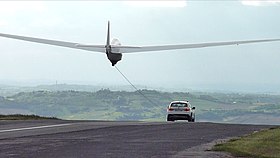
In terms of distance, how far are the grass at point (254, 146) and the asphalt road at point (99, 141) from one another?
127 centimetres

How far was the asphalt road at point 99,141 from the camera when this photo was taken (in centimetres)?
2161

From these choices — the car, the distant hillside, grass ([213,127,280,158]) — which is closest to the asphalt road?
grass ([213,127,280,158])

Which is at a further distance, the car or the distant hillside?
the distant hillside

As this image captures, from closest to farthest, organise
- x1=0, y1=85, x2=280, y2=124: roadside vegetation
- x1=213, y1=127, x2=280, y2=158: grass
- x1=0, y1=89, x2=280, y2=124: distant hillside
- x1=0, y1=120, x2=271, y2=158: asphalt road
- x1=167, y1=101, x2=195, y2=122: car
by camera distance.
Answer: x1=213, y1=127, x2=280, y2=158: grass → x1=0, y1=120, x2=271, y2=158: asphalt road → x1=167, y1=101, x2=195, y2=122: car → x1=0, y1=85, x2=280, y2=124: roadside vegetation → x1=0, y1=89, x2=280, y2=124: distant hillside

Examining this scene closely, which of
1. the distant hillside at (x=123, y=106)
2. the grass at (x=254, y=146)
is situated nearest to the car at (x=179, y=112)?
the grass at (x=254, y=146)

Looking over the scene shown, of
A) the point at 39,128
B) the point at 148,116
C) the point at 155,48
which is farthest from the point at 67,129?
the point at 148,116

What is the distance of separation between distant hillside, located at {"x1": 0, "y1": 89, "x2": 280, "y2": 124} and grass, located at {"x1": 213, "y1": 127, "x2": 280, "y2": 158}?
329 feet

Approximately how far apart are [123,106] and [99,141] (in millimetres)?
130655

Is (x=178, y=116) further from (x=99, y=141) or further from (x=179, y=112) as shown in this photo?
(x=99, y=141)

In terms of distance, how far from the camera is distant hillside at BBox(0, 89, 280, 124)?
135 meters

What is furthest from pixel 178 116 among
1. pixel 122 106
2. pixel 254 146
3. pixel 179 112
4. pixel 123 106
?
pixel 123 106

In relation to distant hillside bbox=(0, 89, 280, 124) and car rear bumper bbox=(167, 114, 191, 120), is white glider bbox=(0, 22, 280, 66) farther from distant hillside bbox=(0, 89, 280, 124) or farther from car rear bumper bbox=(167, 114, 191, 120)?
distant hillside bbox=(0, 89, 280, 124)

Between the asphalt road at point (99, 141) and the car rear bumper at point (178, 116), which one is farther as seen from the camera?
the car rear bumper at point (178, 116)

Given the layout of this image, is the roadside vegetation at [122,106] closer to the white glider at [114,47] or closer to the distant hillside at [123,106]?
the distant hillside at [123,106]
